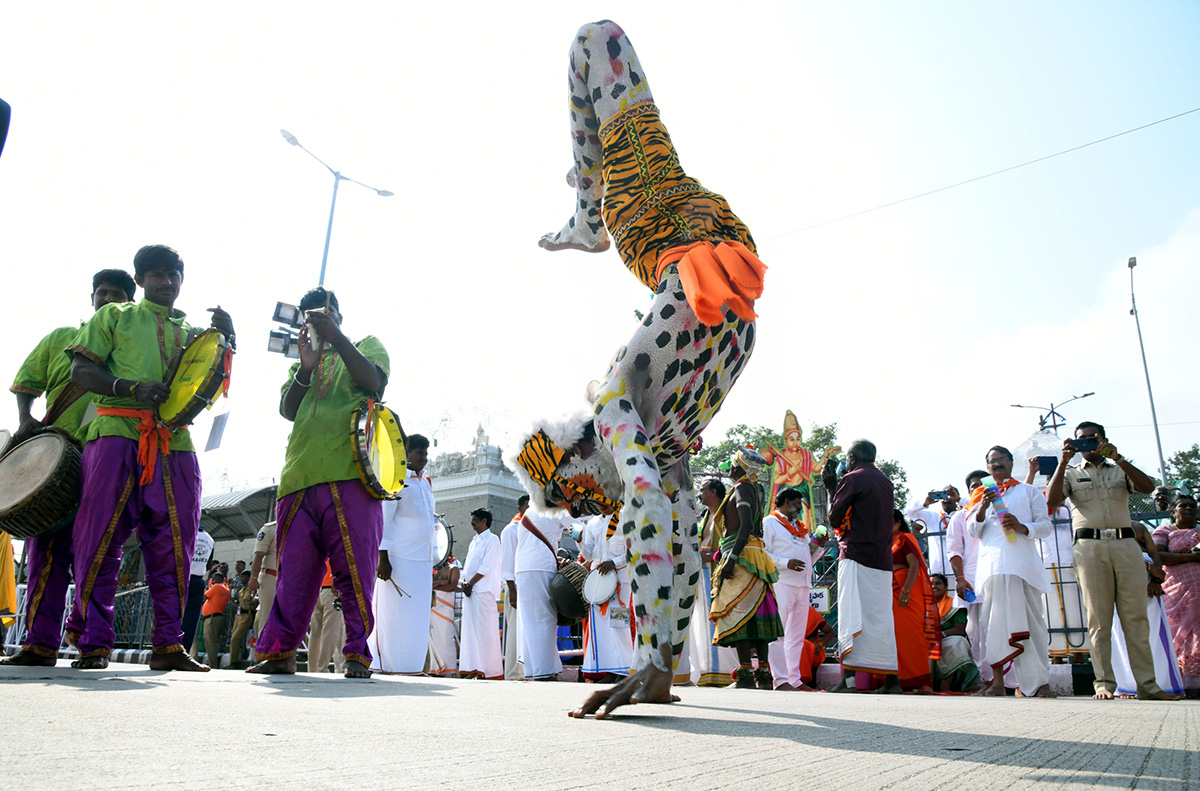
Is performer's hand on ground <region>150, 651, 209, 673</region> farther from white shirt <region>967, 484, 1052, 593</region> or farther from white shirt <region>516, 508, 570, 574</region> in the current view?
white shirt <region>967, 484, 1052, 593</region>

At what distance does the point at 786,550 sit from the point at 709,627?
3.46ft

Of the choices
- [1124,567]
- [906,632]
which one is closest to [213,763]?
[1124,567]

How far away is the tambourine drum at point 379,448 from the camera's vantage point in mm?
4211

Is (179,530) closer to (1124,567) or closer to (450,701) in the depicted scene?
(450,701)

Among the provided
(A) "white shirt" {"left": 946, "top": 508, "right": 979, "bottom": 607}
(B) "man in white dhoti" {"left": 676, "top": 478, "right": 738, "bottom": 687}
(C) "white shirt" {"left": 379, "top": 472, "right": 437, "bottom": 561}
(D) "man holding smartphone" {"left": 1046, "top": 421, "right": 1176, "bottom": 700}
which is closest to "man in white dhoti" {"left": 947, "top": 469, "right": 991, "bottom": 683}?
(A) "white shirt" {"left": 946, "top": 508, "right": 979, "bottom": 607}

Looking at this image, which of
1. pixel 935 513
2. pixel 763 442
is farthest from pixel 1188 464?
pixel 935 513

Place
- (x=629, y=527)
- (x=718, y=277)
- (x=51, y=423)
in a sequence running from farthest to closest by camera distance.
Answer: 1. (x=51, y=423)
2. (x=718, y=277)
3. (x=629, y=527)

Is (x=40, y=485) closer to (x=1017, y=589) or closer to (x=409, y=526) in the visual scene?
(x=409, y=526)

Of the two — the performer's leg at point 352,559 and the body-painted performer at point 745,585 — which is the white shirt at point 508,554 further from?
the performer's leg at point 352,559

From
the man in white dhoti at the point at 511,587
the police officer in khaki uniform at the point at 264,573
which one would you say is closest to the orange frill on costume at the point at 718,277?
the man in white dhoti at the point at 511,587

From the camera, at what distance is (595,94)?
3080 mm

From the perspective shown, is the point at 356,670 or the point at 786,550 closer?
the point at 356,670

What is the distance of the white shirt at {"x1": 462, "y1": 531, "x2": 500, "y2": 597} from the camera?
30.8ft

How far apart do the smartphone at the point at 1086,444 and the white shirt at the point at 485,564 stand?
6123mm
